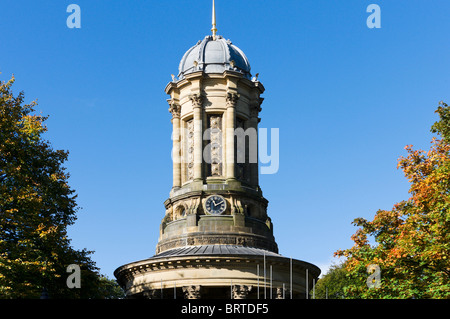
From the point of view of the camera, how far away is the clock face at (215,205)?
53344 mm

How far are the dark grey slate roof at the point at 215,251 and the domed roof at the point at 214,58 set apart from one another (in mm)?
14008

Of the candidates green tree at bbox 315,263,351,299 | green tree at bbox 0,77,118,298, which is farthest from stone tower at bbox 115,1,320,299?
green tree at bbox 315,263,351,299

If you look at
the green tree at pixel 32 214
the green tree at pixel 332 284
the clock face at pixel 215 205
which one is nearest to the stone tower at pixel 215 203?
the clock face at pixel 215 205

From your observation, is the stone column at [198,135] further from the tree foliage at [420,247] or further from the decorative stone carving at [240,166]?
the tree foliage at [420,247]

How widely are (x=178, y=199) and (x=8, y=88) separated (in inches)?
714

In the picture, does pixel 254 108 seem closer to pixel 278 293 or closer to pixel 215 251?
pixel 215 251

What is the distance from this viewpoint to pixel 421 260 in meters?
33.1

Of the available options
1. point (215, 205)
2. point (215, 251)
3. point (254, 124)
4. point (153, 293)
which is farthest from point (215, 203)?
point (153, 293)

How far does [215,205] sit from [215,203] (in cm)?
15

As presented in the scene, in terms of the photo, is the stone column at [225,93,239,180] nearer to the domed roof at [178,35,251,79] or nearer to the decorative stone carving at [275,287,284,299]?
the domed roof at [178,35,251,79]

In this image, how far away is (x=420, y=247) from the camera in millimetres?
33406

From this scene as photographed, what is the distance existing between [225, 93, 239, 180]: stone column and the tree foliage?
55.4ft
